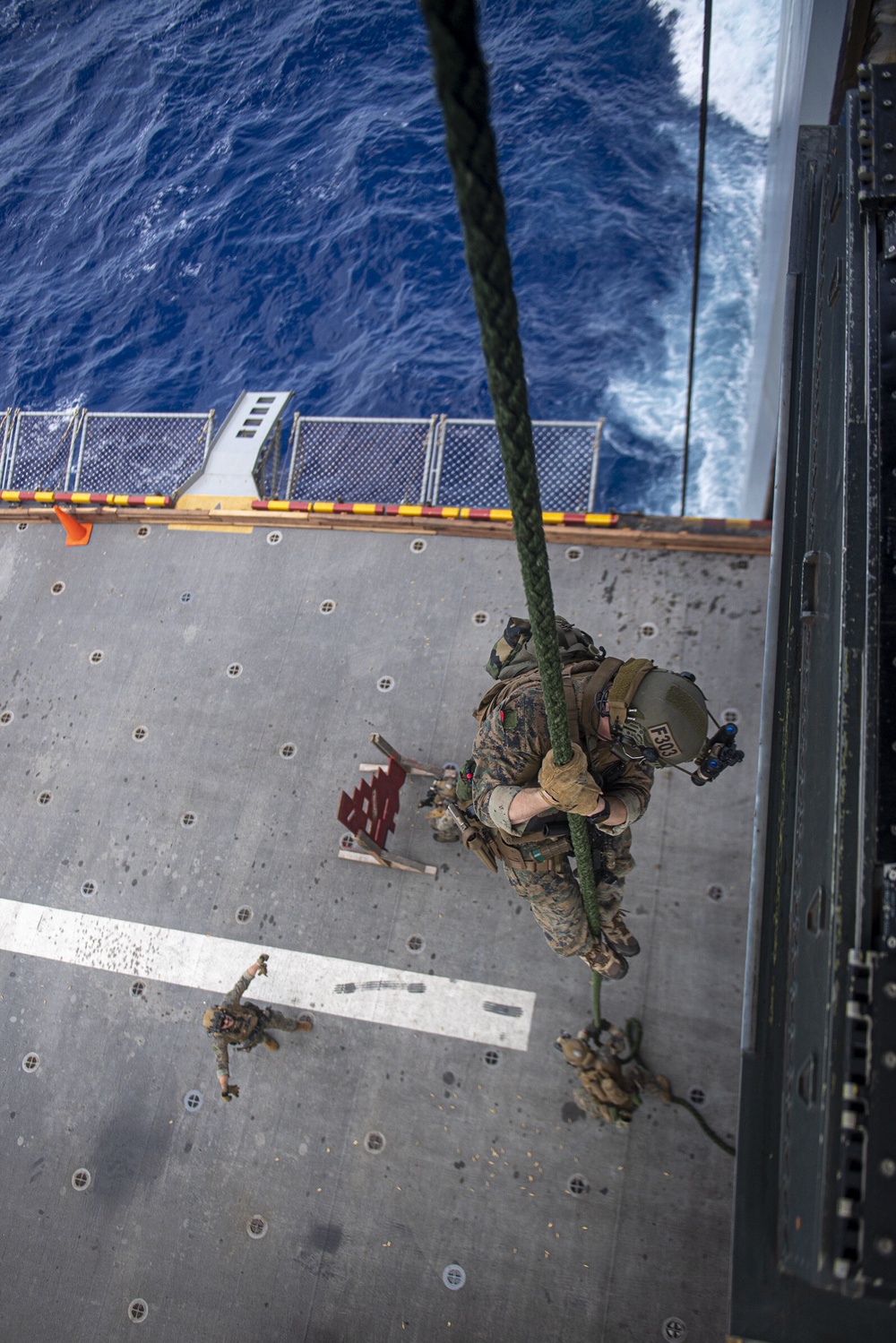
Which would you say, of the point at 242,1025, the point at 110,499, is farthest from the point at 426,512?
the point at 242,1025

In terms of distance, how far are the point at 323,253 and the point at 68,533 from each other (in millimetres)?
13075

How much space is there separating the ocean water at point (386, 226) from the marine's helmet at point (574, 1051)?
38.8 feet

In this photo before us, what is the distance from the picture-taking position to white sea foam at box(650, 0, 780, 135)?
70.0 feet

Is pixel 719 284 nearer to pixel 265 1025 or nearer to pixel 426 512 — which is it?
pixel 426 512

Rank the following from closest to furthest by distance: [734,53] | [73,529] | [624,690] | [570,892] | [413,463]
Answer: [624,690] < [570,892] < [73,529] < [413,463] < [734,53]

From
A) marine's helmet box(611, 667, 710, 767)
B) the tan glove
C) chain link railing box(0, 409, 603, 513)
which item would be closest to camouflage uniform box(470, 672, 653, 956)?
marine's helmet box(611, 667, 710, 767)

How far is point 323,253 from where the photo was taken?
2109 cm

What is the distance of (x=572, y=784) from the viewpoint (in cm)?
396

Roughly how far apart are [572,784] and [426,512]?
6.96 metres

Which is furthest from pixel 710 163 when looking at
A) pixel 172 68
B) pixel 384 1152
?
pixel 384 1152

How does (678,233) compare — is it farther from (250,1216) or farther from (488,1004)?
(250,1216)

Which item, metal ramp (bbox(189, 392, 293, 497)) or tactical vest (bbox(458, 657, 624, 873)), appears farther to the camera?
metal ramp (bbox(189, 392, 293, 497))

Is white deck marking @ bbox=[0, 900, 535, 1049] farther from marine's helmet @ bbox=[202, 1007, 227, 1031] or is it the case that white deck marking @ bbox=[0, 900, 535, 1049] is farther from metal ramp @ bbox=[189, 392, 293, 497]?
metal ramp @ bbox=[189, 392, 293, 497]

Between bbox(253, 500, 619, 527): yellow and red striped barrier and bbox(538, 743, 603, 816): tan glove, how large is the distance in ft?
19.0
